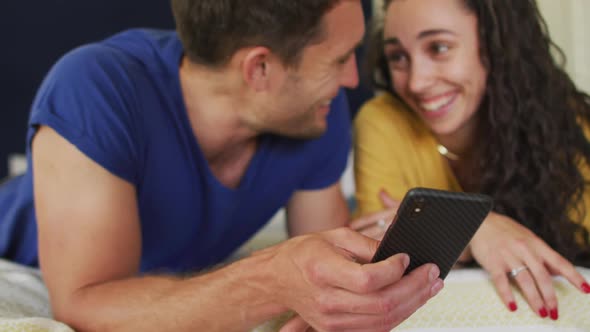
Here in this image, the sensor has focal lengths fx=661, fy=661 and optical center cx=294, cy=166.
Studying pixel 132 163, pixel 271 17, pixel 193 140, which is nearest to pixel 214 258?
pixel 193 140

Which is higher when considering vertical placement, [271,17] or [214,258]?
[271,17]

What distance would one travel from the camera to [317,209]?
1.31 m

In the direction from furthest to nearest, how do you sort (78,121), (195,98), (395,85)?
(395,85), (195,98), (78,121)

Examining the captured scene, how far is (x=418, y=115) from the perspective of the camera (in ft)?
4.21

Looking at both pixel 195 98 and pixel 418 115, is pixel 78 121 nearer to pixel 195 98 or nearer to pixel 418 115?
pixel 195 98

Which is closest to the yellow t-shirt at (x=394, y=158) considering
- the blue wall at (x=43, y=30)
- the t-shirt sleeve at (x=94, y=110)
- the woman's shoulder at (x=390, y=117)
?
the woman's shoulder at (x=390, y=117)

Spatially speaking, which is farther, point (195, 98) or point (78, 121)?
point (195, 98)

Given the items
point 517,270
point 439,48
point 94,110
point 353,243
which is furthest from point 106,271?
point 439,48

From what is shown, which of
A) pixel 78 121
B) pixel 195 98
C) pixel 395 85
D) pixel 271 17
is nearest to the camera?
pixel 78 121

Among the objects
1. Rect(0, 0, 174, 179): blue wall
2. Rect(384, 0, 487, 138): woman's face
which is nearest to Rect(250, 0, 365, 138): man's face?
Rect(384, 0, 487, 138): woman's face

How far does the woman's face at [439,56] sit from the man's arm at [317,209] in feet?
0.83

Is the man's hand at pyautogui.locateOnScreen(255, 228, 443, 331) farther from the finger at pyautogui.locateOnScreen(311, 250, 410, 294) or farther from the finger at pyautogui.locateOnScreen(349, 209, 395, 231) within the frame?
the finger at pyautogui.locateOnScreen(349, 209, 395, 231)

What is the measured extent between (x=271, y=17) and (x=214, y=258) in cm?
50

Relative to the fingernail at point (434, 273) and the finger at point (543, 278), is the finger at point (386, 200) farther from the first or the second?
the fingernail at point (434, 273)
